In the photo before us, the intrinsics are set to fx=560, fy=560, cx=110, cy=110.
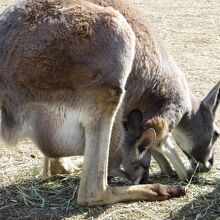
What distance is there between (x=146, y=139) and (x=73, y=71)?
89 centimetres

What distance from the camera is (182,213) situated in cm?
402

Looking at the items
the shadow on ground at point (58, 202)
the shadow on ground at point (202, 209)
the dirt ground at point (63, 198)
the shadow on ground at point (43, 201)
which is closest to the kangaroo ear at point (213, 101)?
the dirt ground at point (63, 198)

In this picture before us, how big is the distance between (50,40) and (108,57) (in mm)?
417

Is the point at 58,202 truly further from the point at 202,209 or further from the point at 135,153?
the point at 202,209

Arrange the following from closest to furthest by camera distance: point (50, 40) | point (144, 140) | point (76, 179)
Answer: point (50, 40)
point (144, 140)
point (76, 179)

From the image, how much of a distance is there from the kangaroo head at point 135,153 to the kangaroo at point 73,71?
0.34 meters

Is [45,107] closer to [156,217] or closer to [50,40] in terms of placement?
[50,40]

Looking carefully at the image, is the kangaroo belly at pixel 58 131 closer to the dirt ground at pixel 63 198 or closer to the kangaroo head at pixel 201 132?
the dirt ground at pixel 63 198

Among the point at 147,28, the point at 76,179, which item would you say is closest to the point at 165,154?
the point at 76,179

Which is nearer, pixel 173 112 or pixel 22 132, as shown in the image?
pixel 22 132

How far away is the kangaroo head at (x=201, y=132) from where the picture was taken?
4.88 metres

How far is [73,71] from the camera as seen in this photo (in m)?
3.82

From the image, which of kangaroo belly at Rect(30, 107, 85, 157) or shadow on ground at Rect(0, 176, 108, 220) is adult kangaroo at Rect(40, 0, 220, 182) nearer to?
kangaroo belly at Rect(30, 107, 85, 157)

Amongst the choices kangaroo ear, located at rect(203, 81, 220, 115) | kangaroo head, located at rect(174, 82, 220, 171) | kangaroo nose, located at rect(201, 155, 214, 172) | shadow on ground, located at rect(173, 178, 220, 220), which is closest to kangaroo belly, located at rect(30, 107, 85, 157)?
shadow on ground, located at rect(173, 178, 220, 220)
